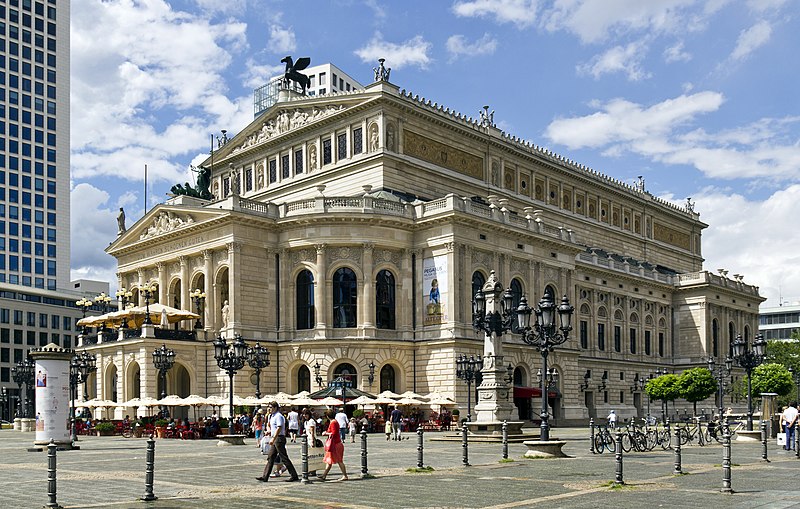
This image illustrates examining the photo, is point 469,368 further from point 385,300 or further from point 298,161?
point 298,161

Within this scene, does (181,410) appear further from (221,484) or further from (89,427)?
(221,484)

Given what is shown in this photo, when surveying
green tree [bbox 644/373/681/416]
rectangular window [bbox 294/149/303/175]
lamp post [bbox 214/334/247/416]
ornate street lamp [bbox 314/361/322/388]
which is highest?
rectangular window [bbox 294/149/303/175]

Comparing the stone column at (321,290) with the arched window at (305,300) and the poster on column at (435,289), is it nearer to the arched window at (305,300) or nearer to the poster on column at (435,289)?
the arched window at (305,300)

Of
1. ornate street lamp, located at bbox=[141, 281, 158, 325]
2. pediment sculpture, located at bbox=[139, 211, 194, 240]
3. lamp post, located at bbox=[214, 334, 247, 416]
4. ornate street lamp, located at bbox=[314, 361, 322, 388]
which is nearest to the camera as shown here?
lamp post, located at bbox=[214, 334, 247, 416]

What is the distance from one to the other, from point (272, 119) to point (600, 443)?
2073 inches

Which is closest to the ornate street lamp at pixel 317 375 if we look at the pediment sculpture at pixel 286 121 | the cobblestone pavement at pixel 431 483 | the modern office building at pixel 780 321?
the pediment sculpture at pixel 286 121

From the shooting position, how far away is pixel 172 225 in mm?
70875

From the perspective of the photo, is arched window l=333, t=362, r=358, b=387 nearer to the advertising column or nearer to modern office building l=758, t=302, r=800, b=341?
the advertising column

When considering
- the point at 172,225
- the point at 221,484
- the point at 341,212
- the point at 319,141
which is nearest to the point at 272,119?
the point at 319,141

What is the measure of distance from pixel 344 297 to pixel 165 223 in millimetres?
16085

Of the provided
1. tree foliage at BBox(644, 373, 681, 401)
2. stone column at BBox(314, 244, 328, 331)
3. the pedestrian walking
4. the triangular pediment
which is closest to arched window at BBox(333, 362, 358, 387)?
stone column at BBox(314, 244, 328, 331)

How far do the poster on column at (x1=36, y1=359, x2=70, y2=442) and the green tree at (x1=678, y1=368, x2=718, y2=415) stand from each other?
52.7 m

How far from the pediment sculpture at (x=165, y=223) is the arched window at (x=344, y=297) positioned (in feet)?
38.6

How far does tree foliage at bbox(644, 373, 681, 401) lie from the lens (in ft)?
251
